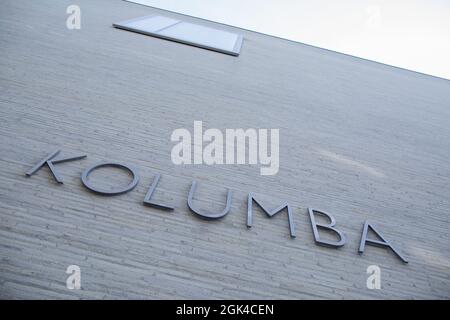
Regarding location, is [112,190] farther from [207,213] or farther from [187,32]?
[187,32]

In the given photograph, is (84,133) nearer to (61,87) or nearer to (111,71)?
(61,87)

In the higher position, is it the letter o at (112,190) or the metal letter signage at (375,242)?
the letter o at (112,190)

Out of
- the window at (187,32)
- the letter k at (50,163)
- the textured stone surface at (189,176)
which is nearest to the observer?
the textured stone surface at (189,176)

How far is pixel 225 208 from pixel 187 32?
26.7ft

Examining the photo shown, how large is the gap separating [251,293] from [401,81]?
11.0 meters

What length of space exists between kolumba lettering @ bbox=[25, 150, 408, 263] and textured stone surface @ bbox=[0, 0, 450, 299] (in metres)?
0.10

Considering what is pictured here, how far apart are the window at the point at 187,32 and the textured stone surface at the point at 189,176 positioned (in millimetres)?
537

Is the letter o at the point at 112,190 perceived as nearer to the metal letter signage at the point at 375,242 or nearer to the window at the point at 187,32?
the metal letter signage at the point at 375,242

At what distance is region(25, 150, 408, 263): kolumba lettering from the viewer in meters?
4.01

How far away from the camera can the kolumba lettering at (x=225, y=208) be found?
401cm

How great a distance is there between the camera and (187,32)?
1022 centimetres

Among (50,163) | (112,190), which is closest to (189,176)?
(112,190)

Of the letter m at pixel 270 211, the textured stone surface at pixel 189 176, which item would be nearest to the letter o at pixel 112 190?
the textured stone surface at pixel 189 176

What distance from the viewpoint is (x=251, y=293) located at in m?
3.41
